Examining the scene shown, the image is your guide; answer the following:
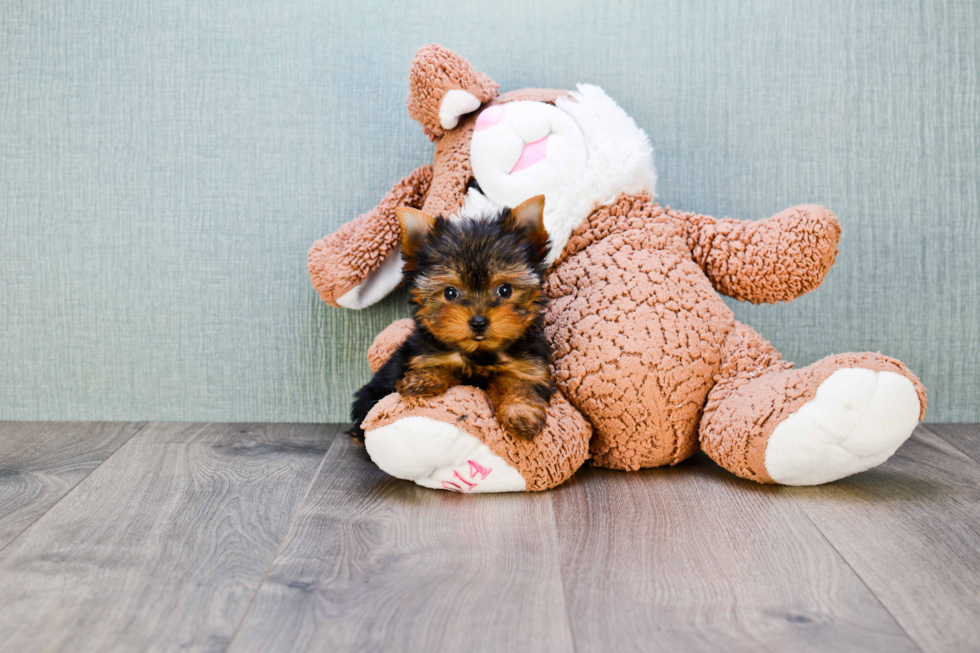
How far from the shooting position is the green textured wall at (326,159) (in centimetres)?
200

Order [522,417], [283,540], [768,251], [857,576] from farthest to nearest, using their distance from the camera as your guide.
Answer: [768,251]
[522,417]
[283,540]
[857,576]

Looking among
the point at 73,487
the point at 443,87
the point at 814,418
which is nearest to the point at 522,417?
the point at 814,418

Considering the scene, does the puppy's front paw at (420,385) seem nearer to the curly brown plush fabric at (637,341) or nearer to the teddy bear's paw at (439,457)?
the teddy bear's paw at (439,457)

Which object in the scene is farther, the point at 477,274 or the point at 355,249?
the point at 355,249

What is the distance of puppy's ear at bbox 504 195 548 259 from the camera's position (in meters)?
1.47

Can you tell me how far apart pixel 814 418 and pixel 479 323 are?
640 mm

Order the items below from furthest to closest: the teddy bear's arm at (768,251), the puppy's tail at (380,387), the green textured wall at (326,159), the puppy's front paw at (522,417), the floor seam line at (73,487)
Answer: the green textured wall at (326,159) < the teddy bear's arm at (768,251) < the puppy's tail at (380,387) < the puppy's front paw at (522,417) < the floor seam line at (73,487)

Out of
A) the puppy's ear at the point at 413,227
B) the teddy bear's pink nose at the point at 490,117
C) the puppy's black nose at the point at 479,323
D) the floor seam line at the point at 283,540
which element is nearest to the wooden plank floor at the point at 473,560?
the floor seam line at the point at 283,540

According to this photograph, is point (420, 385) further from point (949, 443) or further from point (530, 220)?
point (949, 443)

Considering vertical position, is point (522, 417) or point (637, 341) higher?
point (637, 341)

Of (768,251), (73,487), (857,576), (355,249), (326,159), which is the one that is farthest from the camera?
(326,159)

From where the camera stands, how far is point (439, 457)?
1432mm

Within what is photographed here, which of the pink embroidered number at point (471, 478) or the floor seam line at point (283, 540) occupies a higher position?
the pink embroidered number at point (471, 478)

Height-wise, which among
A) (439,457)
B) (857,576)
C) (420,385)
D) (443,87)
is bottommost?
(857,576)
